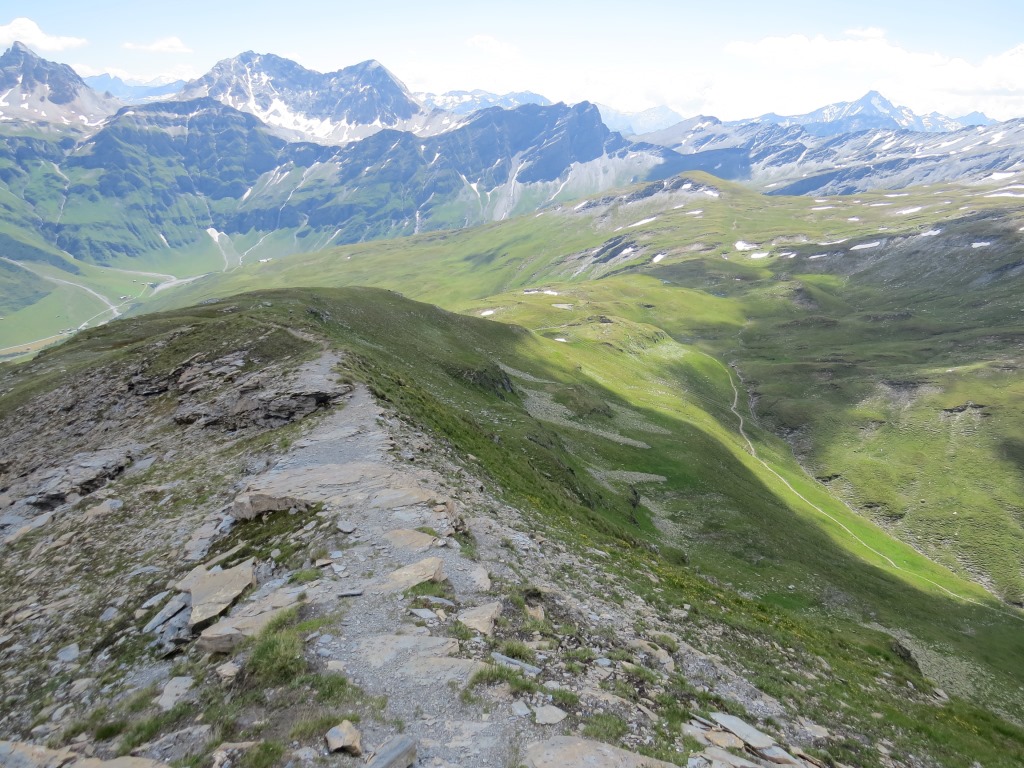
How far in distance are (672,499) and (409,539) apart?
58.8 metres

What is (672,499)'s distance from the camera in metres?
71.2

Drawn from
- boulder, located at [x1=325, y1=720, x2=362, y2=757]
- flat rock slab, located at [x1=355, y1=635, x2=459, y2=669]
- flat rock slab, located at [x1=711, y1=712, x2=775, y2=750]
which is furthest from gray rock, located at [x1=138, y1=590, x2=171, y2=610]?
flat rock slab, located at [x1=711, y1=712, x2=775, y2=750]

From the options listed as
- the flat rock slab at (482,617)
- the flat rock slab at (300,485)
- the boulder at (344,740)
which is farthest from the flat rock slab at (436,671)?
the flat rock slab at (300,485)

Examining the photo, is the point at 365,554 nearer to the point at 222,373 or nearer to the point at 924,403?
the point at 222,373

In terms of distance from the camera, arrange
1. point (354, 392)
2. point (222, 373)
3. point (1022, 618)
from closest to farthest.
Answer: point (354, 392) → point (222, 373) → point (1022, 618)

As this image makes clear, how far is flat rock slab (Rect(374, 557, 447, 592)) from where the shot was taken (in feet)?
52.2

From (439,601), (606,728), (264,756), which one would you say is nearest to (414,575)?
(439,601)

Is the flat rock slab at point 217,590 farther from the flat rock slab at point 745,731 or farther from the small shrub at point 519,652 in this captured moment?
the flat rock slab at point 745,731

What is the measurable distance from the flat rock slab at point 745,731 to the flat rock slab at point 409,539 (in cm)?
994

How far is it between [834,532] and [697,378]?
247 ft

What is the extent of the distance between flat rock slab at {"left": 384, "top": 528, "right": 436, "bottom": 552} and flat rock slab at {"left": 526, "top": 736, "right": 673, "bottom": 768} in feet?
28.5

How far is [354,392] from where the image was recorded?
3312 centimetres

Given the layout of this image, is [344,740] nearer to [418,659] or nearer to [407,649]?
[418,659]

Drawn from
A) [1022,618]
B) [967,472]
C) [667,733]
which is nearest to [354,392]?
[667,733]
